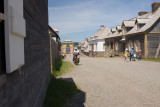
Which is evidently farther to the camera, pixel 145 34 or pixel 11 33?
pixel 145 34

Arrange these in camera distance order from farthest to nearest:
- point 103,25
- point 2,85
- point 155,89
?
point 103,25 → point 155,89 → point 2,85

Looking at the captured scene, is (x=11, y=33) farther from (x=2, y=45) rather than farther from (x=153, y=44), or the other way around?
(x=153, y=44)

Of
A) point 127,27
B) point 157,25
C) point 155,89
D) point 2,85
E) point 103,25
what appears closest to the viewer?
point 2,85

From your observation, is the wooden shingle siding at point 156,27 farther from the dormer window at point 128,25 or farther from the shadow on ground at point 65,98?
the shadow on ground at point 65,98

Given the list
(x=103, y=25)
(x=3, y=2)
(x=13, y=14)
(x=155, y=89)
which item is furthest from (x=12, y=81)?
(x=103, y=25)

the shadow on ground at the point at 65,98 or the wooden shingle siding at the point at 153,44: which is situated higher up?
the wooden shingle siding at the point at 153,44

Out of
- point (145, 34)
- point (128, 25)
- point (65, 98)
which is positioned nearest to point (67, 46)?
point (128, 25)

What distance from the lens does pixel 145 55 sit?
71.7 feet

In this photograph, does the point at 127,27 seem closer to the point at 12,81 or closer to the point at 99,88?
the point at 99,88

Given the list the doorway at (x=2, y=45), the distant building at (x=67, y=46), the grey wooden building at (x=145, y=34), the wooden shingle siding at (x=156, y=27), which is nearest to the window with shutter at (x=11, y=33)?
the doorway at (x=2, y=45)

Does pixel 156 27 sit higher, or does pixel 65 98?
pixel 156 27

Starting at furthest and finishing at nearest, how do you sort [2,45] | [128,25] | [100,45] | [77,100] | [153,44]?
[100,45], [128,25], [153,44], [77,100], [2,45]

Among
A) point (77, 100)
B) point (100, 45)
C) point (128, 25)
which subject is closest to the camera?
point (77, 100)

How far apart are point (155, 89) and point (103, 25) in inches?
1595
